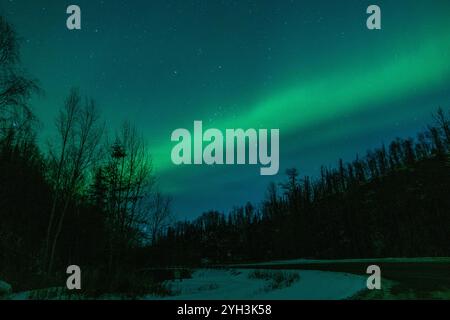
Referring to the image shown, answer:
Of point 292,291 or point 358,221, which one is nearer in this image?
point 292,291

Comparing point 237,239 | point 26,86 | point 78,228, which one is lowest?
point 237,239

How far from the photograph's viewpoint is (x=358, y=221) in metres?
55.0

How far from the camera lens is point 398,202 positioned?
57.2 meters

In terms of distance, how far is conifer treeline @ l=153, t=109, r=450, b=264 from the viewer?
140 ft

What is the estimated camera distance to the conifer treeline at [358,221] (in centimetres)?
4259

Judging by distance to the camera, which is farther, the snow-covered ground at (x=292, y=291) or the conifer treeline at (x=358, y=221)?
the conifer treeline at (x=358, y=221)

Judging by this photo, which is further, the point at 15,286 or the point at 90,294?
the point at 15,286

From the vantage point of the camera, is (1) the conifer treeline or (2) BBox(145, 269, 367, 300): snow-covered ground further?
(1) the conifer treeline

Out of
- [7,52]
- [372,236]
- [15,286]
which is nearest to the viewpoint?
[15,286]

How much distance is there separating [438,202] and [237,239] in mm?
53174

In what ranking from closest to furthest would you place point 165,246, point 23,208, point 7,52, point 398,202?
point 7,52 → point 23,208 → point 165,246 → point 398,202

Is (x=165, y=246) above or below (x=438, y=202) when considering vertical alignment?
below
